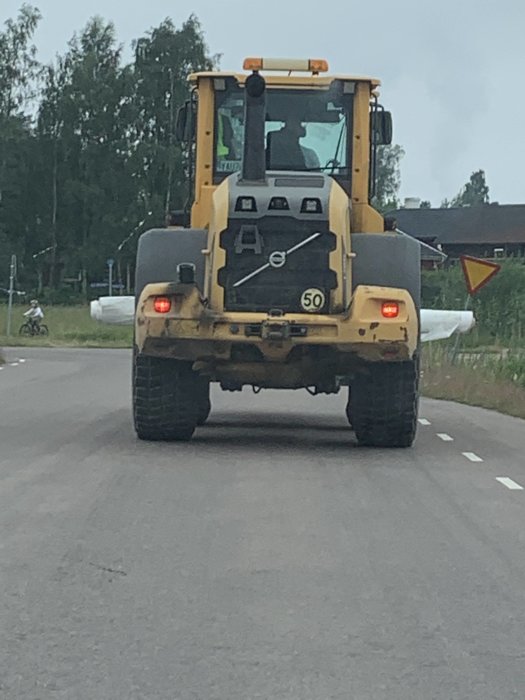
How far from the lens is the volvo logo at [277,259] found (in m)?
15.1

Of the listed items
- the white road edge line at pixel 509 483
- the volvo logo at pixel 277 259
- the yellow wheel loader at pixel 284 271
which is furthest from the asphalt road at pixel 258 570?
the volvo logo at pixel 277 259

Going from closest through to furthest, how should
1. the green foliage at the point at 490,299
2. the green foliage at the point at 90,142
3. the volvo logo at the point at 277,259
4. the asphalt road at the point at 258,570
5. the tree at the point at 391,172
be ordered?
the asphalt road at the point at 258,570, the volvo logo at the point at 277,259, the green foliage at the point at 490,299, the green foliage at the point at 90,142, the tree at the point at 391,172

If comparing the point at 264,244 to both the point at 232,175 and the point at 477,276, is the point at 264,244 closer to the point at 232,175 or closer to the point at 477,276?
the point at 232,175

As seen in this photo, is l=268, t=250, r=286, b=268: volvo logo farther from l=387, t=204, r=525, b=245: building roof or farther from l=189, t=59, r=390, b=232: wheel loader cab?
l=387, t=204, r=525, b=245: building roof

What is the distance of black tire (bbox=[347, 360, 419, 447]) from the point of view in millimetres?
15297

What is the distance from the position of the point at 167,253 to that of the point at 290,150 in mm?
1758

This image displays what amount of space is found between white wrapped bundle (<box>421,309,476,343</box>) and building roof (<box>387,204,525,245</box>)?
7362 cm

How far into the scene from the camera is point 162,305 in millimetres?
14953

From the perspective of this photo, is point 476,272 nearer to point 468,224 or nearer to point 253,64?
point 253,64

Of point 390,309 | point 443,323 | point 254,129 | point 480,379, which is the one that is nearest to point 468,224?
point 443,323

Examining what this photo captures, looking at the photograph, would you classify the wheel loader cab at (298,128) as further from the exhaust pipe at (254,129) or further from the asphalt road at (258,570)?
the asphalt road at (258,570)

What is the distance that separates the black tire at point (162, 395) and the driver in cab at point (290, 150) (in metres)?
2.27

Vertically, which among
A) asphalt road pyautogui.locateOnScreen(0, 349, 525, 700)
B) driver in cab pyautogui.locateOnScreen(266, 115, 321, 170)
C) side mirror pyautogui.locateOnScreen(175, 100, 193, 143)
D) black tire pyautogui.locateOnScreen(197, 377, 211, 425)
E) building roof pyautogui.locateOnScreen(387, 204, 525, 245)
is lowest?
asphalt road pyautogui.locateOnScreen(0, 349, 525, 700)

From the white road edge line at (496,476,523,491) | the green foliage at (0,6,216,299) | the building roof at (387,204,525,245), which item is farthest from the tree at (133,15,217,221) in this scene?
the white road edge line at (496,476,523,491)
